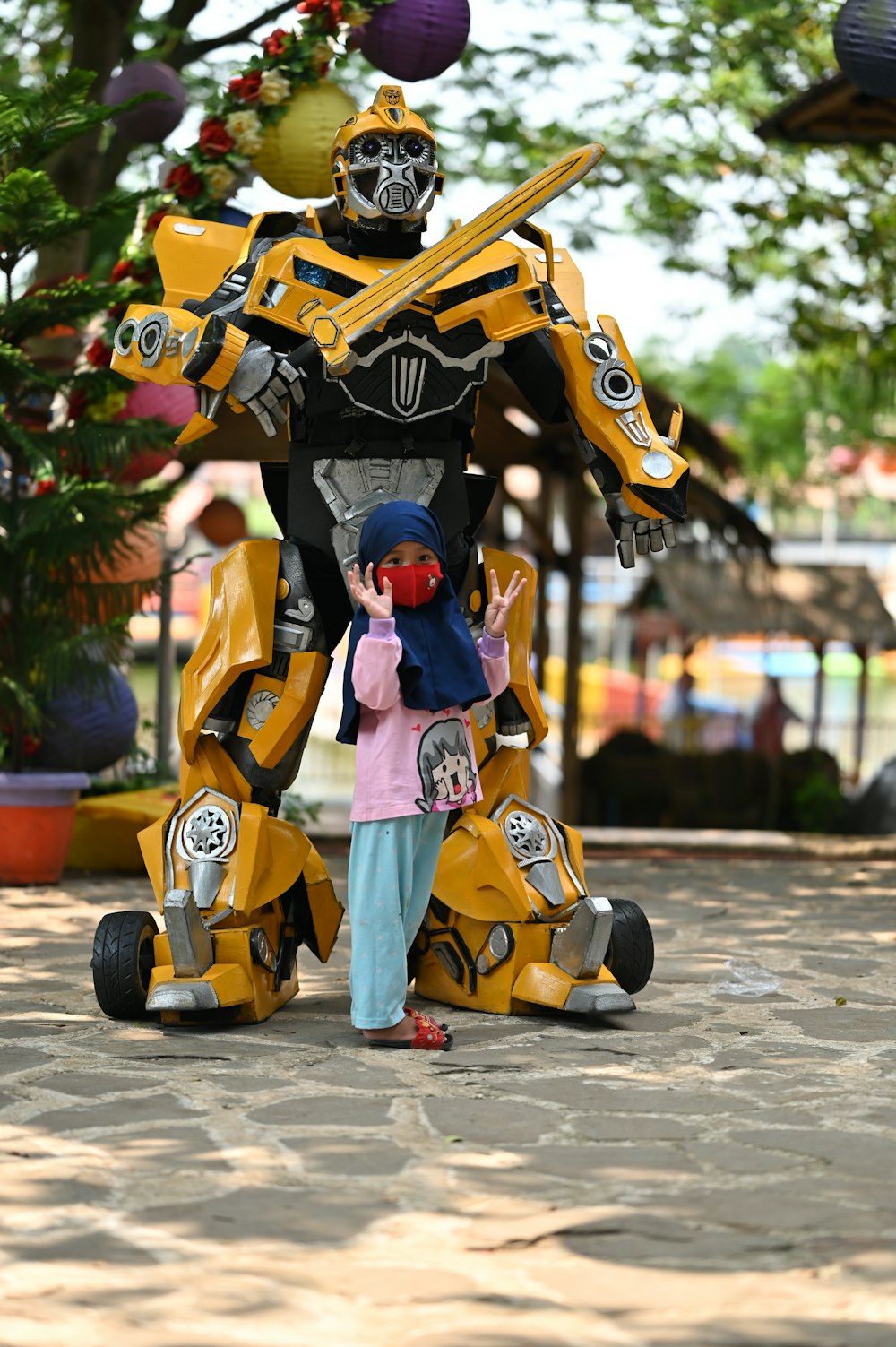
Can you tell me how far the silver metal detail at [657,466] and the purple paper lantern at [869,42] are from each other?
110 inches

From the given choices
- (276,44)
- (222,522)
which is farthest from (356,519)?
(222,522)

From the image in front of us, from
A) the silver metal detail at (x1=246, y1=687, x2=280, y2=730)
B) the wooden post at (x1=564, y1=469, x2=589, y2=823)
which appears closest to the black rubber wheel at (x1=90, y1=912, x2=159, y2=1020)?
the silver metal detail at (x1=246, y1=687, x2=280, y2=730)

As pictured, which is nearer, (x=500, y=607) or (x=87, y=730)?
(x=500, y=607)

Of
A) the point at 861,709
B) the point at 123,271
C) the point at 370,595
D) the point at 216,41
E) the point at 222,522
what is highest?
the point at 216,41

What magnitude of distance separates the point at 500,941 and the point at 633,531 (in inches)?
48.7

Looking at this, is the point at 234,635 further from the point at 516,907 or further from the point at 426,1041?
the point at 426,1041

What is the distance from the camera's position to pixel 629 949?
491 centimetres

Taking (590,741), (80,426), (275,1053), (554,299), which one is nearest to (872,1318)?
(275,1053)

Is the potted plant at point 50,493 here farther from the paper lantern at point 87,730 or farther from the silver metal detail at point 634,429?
the silver metal detail at point 634,429

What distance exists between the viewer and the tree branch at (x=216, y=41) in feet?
30.7

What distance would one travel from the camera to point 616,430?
16.3 ft

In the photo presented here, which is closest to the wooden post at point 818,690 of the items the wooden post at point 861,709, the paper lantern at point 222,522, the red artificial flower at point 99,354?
the wooden post at point 861,709

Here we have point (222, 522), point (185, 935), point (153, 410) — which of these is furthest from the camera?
point (222, 522)

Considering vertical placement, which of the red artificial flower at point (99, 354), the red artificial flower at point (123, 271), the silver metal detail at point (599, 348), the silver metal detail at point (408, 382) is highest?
the red artificial flower at point (123, 271)
